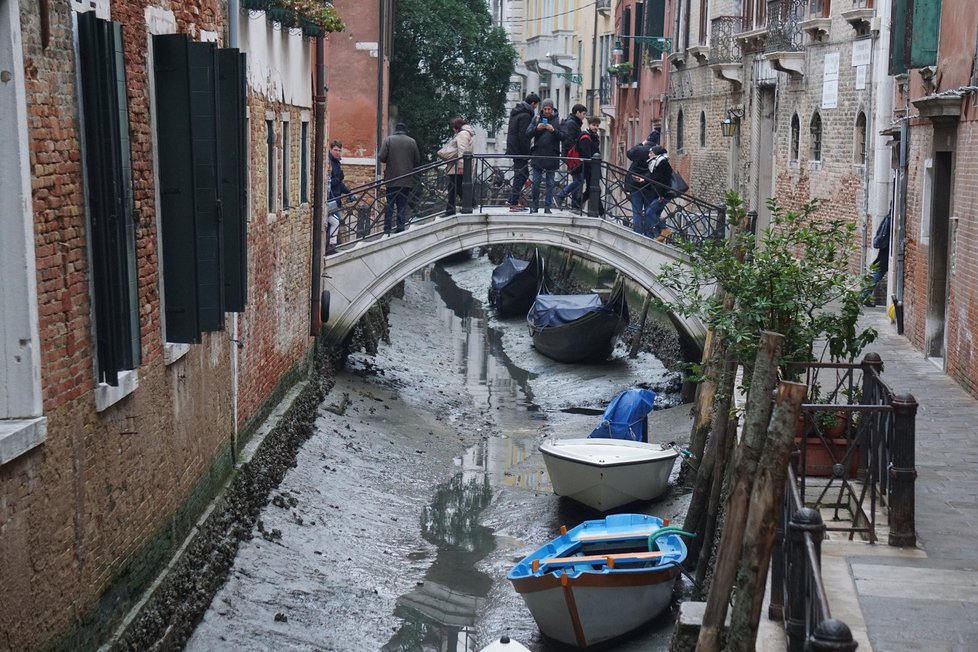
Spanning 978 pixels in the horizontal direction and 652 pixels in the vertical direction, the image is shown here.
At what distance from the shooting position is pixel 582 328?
2045 centimetres

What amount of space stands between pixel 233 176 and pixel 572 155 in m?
9.44

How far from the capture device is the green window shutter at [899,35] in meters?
12.8

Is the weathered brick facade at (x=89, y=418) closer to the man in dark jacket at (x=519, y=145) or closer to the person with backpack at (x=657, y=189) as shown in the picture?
the man in dark jacket at (x=519, y=145)

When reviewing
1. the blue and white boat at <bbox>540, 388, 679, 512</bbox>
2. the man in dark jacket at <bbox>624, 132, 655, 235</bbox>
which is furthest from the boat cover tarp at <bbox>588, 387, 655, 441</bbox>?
the man in dark jacket at <bbox>624, 132, 655, 235</bbox>

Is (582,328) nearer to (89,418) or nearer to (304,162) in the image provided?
(304,162)

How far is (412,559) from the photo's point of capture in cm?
1080

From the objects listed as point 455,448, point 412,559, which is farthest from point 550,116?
point 412,559

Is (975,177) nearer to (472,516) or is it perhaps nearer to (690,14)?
(472,516)

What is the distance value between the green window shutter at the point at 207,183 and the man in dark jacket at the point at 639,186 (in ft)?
29.5

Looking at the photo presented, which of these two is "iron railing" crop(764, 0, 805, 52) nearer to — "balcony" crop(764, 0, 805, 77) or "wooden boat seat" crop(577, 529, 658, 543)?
"balcony" crop(764, 0, 805, 77)

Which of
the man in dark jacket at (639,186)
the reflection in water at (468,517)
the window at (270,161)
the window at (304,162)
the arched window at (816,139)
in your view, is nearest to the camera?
the reflection in water at (468,517)

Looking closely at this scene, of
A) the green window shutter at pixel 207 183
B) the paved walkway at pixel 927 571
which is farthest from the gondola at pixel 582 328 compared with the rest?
the green window shutter at pixel 207 183

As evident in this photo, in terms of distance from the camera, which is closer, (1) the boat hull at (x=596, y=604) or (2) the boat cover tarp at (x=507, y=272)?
(1) the boat hull at (x=596, y=604)

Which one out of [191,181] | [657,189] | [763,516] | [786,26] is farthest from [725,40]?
[763,516]
